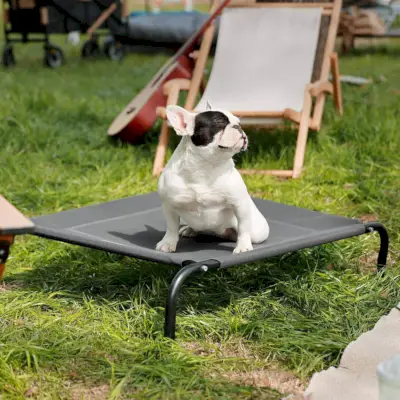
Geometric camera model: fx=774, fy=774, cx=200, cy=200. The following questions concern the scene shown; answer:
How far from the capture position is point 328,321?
9.12 ft

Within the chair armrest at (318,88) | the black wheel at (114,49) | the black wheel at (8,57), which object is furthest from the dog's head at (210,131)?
the black wheel at (114,49)

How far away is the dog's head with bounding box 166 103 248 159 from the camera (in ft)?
8.73

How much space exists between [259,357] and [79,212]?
3.78 feet

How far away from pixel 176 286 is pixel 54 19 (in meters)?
7.32

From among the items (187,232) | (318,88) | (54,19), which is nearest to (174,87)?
(318,88)

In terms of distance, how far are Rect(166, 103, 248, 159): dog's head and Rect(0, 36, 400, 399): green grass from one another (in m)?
0.61

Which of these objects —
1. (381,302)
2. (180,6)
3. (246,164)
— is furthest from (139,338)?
(180,6)

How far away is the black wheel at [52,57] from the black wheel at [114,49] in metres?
0.84

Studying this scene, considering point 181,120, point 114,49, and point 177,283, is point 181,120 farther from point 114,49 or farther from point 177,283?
point 114,49

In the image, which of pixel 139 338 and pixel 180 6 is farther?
pixel 180 6

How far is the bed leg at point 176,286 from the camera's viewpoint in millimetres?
2510

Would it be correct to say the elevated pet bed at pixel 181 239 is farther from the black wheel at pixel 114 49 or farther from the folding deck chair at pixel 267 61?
the black wheel at pixel 114 49

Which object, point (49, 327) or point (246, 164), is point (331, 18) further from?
point (49, 327)

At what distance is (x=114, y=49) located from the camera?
1021 cm
